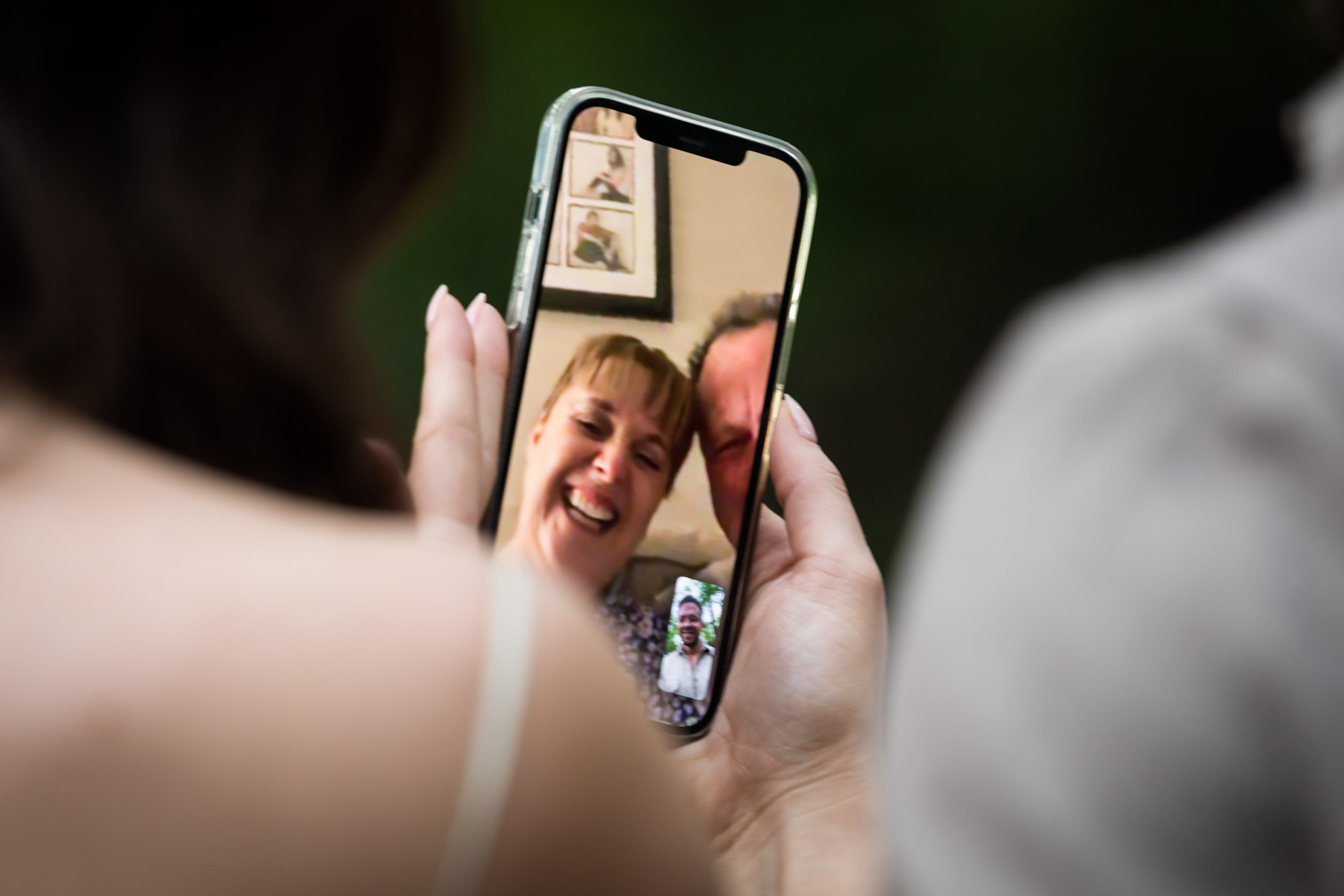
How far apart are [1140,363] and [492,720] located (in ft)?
0.38

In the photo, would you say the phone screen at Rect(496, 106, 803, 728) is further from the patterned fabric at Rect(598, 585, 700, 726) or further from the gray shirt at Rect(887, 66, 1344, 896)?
the gray shirt at Rect(887, 66, 1344, 896)

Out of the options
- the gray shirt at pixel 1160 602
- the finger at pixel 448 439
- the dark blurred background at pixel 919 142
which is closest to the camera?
the gray shirt at pixel 1160 602

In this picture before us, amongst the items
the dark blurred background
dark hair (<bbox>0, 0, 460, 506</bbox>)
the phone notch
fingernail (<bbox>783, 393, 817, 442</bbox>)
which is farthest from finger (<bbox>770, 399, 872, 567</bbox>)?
the dark blurred background

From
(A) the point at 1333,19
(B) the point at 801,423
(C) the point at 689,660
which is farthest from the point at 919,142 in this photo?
(A) the point at 1333,19

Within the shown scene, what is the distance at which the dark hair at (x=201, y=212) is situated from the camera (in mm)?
208

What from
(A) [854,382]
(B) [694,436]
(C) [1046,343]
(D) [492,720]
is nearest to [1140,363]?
(C) [1046,343]

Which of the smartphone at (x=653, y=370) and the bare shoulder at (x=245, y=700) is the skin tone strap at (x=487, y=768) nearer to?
the bare shoulder at (x=245, y=700)

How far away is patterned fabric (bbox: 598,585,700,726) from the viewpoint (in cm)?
44

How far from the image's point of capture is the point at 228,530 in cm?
19

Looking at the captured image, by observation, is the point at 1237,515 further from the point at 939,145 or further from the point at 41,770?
the point at 939,145

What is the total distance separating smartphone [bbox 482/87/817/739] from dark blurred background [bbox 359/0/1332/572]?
1.88 ft

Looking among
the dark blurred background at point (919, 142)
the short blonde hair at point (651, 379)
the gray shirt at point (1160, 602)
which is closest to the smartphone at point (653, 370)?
the short blonde hair at point (651, 379)

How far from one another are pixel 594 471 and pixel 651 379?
0.04 meters

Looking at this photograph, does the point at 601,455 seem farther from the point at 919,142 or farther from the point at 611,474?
the point at 919,142
